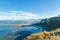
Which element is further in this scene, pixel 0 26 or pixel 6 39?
pixel 0 26

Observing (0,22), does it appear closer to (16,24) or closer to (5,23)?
(5,23)

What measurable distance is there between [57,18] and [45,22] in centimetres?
179

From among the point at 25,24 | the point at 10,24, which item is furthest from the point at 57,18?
the point at 10,24

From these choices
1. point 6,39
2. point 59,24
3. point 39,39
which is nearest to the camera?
point 39,39

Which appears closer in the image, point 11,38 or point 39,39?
point 39,39

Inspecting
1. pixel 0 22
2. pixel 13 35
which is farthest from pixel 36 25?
pixel 13 35

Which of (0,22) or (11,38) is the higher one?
(0,22)

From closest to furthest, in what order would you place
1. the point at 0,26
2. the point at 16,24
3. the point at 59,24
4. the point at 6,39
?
the point at 6,39
the point at 59,24
the point at 0,26
the point at 16,24

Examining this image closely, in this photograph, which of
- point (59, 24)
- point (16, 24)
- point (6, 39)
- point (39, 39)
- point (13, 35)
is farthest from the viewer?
point (16, 24)

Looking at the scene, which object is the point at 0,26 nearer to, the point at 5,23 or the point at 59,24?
the point at 5,23

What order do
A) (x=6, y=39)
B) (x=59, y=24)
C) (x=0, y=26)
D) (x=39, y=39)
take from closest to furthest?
(x=39, y=39) < (x=6, y=39) < (x=59, y=24) < (x=0, y=26)

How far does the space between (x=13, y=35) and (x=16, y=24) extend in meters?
7.47

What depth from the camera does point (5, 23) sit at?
23438 millimetres

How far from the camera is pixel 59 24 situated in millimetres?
20672
